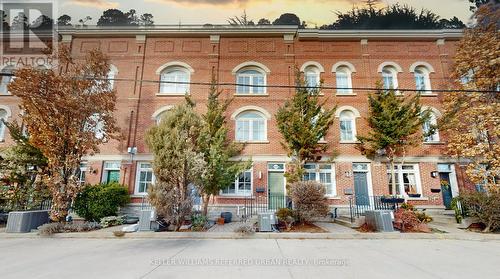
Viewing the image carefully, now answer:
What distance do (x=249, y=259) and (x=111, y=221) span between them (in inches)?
308

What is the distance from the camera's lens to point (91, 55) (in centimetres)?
1054

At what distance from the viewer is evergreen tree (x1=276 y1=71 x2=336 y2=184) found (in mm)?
11992

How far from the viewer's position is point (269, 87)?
14.7m

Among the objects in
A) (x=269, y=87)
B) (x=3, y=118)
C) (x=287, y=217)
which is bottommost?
(x=287, y=217)

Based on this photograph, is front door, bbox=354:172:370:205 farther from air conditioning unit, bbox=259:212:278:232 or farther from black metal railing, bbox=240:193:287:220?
air conditioning unit, bbox=259:212:278:232

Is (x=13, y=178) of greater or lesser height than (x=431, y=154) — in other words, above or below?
below

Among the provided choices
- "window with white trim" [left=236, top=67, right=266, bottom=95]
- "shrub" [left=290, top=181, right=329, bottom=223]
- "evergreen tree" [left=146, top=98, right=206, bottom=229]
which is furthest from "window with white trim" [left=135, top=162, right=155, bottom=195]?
"shrub" [left=290, top=181, right=329, bottom=223]

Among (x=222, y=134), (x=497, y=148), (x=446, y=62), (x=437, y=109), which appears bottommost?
(x=497, y=148)

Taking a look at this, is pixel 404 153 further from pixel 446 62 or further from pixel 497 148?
pixel 446 62

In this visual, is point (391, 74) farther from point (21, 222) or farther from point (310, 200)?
point (21, 222)

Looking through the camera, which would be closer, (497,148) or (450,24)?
(497,148)

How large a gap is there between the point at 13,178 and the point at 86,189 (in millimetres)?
3587

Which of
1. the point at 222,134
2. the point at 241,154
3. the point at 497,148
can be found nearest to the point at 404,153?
the point at 497,148

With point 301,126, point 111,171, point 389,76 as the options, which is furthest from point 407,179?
point 111,171
